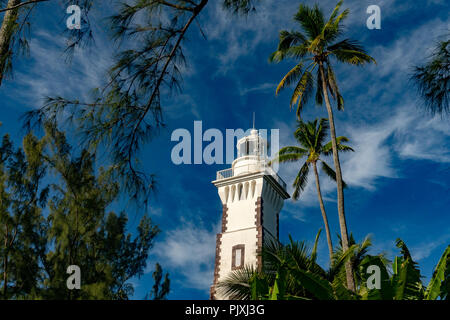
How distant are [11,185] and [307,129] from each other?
19.2 metres

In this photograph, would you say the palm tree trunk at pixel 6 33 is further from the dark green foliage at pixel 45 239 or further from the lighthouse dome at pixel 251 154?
the lighthouse dome at pixel 251 154

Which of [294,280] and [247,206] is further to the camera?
[247,206]

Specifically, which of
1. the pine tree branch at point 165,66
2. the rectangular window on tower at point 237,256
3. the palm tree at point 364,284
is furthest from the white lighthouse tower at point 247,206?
the pine tree branch at point 165,66

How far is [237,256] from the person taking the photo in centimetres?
2908

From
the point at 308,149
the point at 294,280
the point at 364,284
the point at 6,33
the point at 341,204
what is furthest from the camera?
the point at 308,149

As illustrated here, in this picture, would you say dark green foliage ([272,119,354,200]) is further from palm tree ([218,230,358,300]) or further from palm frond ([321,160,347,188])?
palm tree ([218,230,358,300])

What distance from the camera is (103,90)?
19.8ft

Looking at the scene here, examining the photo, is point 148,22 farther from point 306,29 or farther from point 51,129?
point 306,29

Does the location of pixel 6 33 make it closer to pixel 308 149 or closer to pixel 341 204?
pixel 341 204

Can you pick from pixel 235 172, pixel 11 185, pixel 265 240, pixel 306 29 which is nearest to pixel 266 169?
pixel 235 172

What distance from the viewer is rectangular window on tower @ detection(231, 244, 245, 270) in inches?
1133

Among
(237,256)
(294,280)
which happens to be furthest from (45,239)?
(237,256)

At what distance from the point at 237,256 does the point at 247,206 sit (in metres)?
4.01
